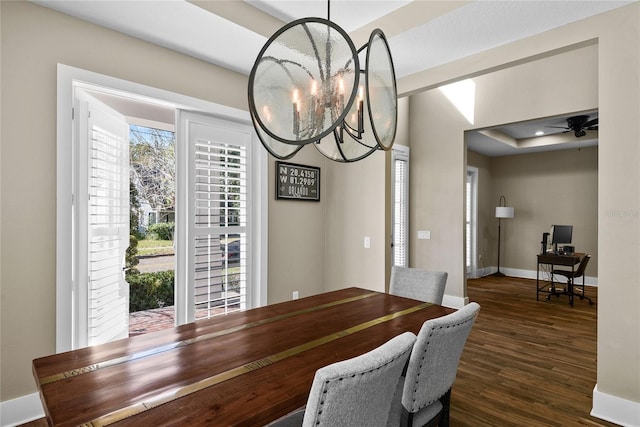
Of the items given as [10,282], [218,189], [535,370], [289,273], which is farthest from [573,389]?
[10,282]

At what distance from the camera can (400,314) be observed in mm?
2027

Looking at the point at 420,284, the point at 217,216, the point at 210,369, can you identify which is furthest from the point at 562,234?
the point at 210,369

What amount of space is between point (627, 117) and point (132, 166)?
19.1ft

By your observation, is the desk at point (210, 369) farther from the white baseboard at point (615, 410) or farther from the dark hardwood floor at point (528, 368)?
the white baseboard at point (615, 410)

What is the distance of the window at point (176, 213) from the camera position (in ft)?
7.25

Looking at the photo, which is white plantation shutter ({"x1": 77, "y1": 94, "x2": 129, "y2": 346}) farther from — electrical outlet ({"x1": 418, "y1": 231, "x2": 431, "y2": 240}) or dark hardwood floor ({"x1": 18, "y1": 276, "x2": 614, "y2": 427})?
electrical outlet ({"x1": 418, "y1": 231, "x2": 431, "y2": 240})

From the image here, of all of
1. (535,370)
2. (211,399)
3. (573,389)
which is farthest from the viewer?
(535,370)

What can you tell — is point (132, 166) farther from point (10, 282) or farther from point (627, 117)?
point (627, 117)

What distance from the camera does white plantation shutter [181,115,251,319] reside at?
9.53 feet

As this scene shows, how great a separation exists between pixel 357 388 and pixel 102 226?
2266 mm

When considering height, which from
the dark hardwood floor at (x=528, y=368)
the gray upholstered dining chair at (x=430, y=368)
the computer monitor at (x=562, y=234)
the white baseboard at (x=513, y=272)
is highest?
the computer monitor at (x=562, y=234)

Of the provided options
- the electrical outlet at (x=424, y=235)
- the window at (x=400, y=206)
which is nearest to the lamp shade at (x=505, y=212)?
the electrical outlet at (x=424, y=235)

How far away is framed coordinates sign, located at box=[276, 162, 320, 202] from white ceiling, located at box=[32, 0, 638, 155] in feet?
3.97

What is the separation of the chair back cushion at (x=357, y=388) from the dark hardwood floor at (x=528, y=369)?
57.9 inches
